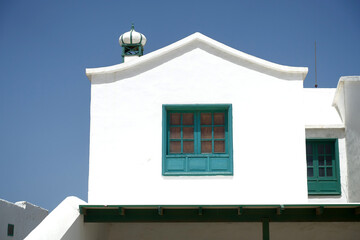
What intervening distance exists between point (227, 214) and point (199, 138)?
2076mm

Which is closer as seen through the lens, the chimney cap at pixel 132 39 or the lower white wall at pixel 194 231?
the lower white wall at pixel 194 231

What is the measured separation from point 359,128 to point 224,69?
411cm

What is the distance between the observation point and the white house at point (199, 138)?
12.6 m

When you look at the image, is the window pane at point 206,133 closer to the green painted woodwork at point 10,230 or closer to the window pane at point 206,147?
the window pane at point 206,147

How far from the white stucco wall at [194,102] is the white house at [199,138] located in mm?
21

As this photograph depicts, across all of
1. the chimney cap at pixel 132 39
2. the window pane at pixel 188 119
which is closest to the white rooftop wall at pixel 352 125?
the window pane at pixel 188 119

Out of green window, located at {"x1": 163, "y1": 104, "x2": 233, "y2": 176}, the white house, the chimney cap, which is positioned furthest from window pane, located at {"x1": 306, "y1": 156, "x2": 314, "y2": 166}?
the chimney cap

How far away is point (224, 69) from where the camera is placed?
1311 cm

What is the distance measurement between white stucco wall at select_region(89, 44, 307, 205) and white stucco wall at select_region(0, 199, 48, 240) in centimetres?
457

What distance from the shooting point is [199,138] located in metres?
13.0

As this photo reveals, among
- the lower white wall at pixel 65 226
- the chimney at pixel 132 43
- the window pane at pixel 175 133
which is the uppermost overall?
the chimney at pixel 132 43

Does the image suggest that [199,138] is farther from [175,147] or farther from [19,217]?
[19,217]

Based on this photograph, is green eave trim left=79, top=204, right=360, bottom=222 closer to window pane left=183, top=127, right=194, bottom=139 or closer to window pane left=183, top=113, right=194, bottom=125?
window pane left=183, top=127, right=194, bottom=139

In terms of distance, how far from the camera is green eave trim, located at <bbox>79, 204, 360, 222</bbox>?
1151 centimetres
